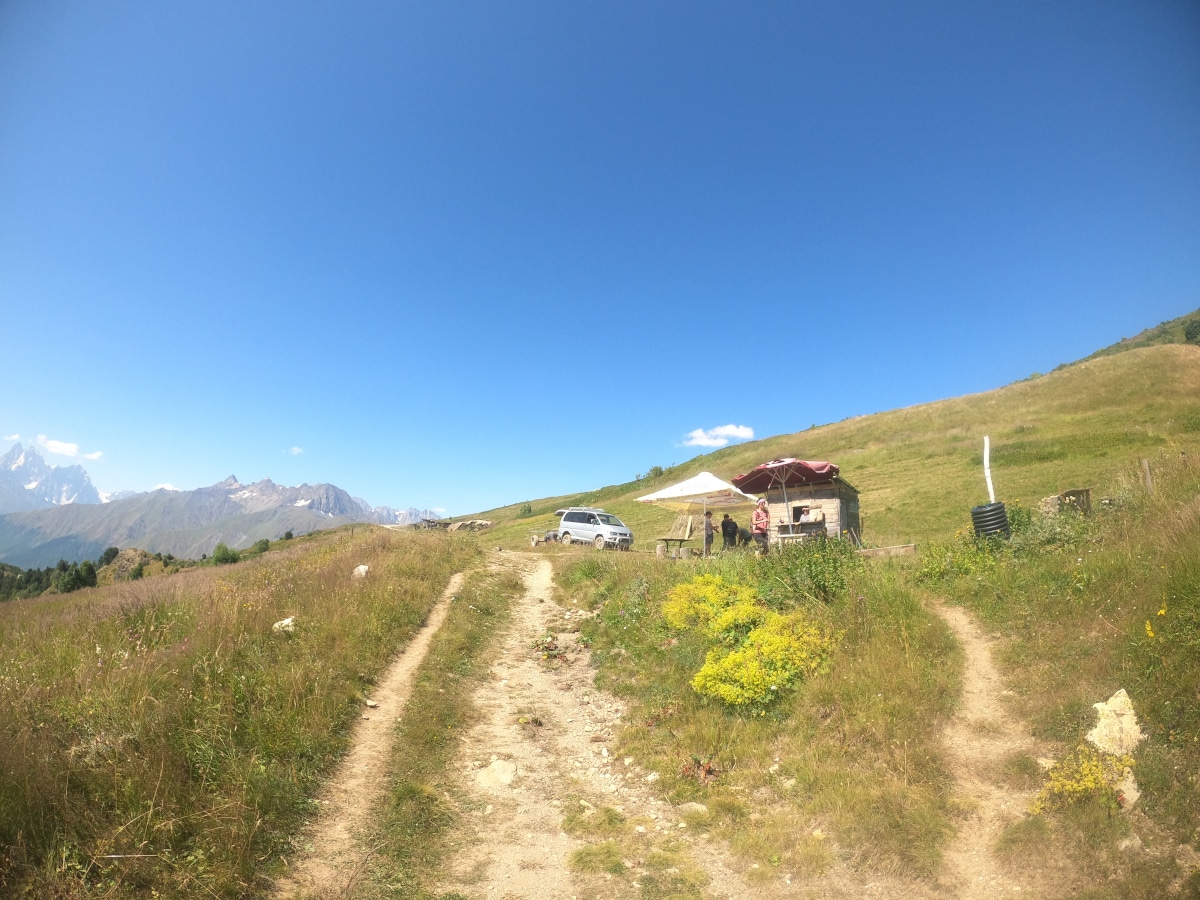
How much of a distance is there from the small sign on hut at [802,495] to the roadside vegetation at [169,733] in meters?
14.8

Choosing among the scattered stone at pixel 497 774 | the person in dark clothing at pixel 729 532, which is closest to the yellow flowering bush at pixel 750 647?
the scattered stone at pixel 497 774

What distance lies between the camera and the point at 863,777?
5.31 meters

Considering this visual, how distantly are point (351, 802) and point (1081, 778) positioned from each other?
21.1 feet

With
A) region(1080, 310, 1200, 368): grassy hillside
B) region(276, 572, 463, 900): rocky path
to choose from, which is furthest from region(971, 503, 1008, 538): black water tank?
region(1080, 310, 1200, 368): grassy hillside

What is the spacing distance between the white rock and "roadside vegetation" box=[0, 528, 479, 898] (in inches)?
276

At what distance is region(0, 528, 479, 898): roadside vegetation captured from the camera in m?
3.98

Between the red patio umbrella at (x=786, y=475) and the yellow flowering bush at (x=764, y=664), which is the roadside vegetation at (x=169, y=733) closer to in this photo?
the yellow flowering bush at (x=764, y=664)

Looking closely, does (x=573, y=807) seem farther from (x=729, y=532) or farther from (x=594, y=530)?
(x=594, y=530)

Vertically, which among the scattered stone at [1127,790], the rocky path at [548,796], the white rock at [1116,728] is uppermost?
the white rock at [1116,728]

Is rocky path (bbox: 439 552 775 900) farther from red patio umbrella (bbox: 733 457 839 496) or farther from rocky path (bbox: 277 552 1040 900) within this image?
red patio umbrella (bbox: 733 457 839 496)

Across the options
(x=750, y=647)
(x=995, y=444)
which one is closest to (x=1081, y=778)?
(x=750, y=647)

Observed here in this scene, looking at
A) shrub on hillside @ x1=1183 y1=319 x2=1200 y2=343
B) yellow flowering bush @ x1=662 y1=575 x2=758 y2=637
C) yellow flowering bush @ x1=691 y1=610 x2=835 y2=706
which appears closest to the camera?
yellow flowering bush @ x1=691 y1=610 x2=835 y2=706

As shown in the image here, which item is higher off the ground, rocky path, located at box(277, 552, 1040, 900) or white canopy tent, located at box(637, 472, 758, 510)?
white canopy tent, located at box(637, 472, 758, 510)

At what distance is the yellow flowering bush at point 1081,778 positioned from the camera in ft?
14.4
